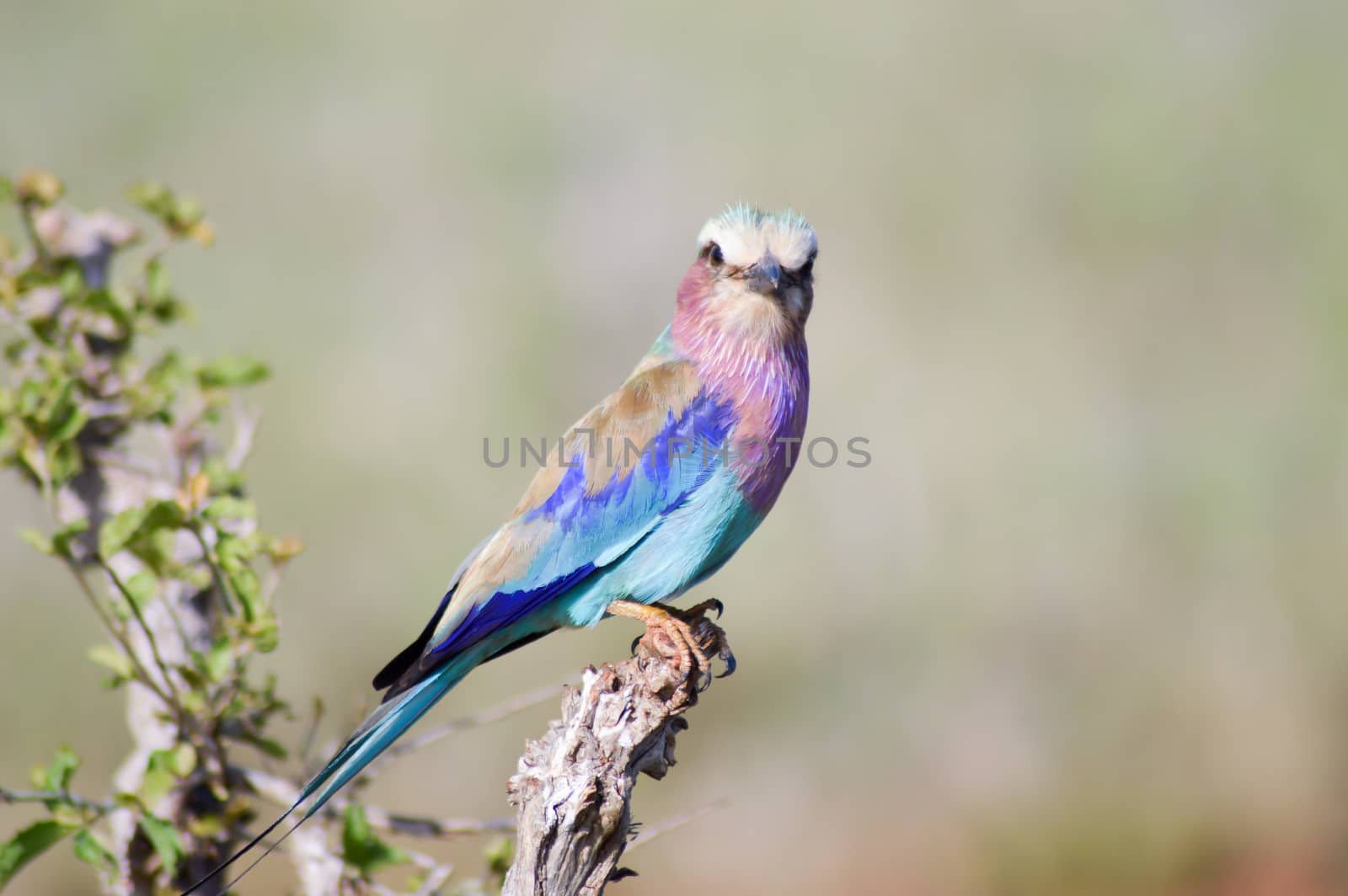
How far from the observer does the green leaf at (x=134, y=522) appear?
2162 mm

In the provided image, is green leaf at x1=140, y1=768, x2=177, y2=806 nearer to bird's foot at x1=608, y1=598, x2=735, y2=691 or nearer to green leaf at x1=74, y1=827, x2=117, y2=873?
green leaf at x1=74, y1=827, x2=117, y2=873

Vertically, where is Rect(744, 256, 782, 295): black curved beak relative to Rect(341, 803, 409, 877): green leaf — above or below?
above

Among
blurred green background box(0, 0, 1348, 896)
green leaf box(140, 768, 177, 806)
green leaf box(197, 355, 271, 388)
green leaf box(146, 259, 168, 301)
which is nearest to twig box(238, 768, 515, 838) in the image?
green leaf box(140, 768, 177, 806)

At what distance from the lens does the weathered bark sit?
74.5 inches

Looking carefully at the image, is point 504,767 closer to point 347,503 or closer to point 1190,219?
point 347,503

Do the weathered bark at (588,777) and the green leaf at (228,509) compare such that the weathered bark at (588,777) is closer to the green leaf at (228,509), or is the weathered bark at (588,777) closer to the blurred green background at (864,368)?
the green leaf at (228,509)

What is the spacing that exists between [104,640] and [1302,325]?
587cm

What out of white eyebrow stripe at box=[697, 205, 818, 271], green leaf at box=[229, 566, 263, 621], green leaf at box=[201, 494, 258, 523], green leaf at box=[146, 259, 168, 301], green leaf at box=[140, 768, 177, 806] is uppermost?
green leaf at box=[146, 259, 168, 301]

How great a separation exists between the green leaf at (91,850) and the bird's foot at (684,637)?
1.12 metres

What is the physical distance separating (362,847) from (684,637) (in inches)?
30.7

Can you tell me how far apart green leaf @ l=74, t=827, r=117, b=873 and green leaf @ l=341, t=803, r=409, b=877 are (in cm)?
45

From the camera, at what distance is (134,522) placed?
2.17 m

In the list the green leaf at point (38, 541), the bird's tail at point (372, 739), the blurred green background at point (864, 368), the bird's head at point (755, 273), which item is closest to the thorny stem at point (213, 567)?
the green leaf at point (38, 541)

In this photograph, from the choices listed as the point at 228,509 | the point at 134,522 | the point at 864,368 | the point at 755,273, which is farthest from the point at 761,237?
the point at 864,368
